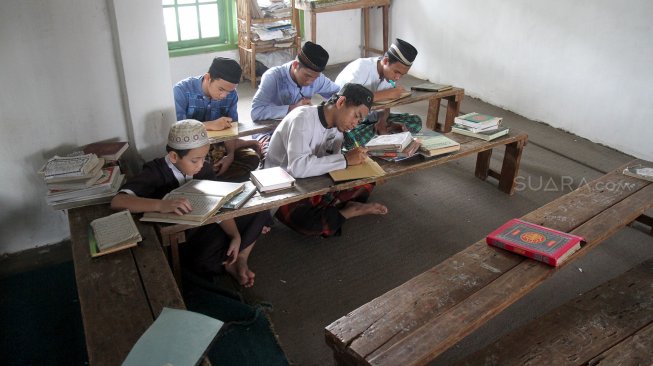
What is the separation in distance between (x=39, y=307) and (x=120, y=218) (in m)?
0.74

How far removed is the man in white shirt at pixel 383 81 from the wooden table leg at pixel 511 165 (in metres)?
0.82

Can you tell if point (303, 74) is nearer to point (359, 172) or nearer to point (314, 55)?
point (314, 55)

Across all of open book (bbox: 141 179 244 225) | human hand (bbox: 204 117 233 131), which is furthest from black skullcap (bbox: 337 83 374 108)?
human hand (bbox: 204 117 233 131)

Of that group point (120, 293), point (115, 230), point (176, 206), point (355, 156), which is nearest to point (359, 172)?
point (355, 156)

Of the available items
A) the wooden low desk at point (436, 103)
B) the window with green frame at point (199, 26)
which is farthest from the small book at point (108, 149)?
the window with green frame at point (199, 26)

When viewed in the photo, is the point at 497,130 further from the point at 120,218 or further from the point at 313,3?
the point at 313,3

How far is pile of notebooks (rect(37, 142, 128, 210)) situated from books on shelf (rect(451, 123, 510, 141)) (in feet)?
7.01

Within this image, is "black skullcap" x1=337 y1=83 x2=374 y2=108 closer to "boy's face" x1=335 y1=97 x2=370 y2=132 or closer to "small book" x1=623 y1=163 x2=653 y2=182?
"boy's face" x1=335 y1=97 x2=370 y2=132

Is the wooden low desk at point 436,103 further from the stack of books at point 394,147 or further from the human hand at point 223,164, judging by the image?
the human hand at point 223,164

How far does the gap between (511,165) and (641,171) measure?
0.80 metres

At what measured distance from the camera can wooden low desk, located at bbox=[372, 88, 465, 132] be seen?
3791 millimetres

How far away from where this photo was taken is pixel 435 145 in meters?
3.01

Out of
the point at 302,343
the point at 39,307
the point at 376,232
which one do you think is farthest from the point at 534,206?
the point at 39,307

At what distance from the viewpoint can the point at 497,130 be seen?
3.33 metres
